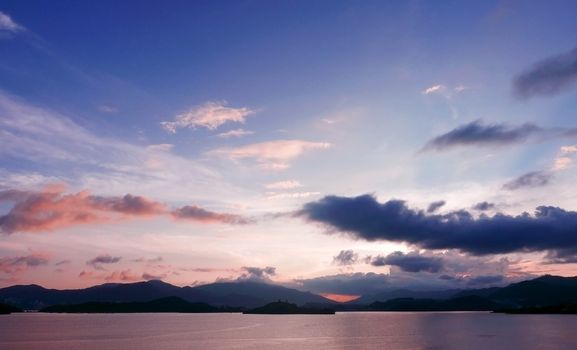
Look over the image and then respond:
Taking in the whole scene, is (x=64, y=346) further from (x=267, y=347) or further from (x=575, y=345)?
(x=575, y=345)

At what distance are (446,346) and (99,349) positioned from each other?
112062 millimetres

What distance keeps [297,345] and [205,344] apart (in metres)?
32.2

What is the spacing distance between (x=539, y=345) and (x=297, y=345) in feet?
271

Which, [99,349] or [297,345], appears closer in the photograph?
[99,349]

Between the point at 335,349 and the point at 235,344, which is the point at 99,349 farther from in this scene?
the point at 335,349

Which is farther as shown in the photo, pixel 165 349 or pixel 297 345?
pixel 297 345

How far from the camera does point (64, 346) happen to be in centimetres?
16675

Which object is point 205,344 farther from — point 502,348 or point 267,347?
point 502,348

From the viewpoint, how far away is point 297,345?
178 metres

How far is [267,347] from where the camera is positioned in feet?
554

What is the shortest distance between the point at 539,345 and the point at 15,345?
6944 inches

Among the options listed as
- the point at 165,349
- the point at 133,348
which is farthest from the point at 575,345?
the point at 133,348

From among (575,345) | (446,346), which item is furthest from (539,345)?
(446,346)

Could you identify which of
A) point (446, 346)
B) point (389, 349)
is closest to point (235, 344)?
point (389, 349)
